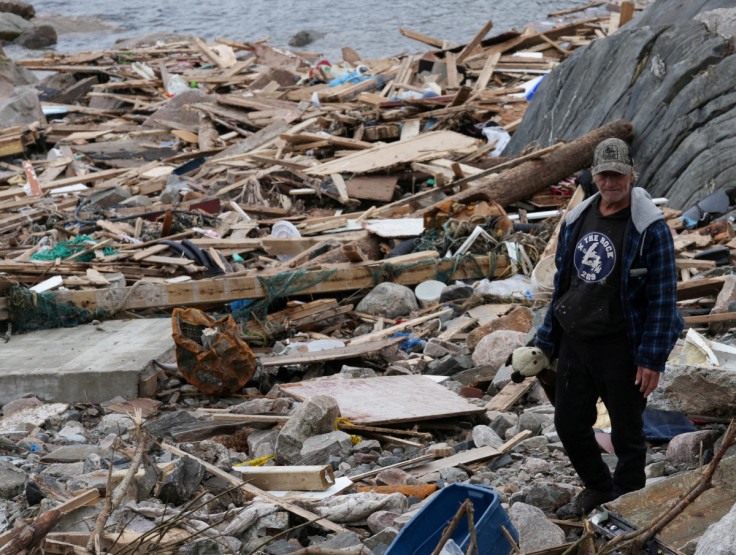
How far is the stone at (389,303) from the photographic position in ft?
29.9

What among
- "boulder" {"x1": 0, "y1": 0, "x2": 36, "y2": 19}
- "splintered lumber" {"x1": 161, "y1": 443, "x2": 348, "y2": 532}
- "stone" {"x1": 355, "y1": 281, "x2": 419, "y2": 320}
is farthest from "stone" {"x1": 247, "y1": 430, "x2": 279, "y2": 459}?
"boulder" {"x1": 0, "y1": 0, "x2": 36, "y2": 19}

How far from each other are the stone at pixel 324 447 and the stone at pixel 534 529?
5.16 ft

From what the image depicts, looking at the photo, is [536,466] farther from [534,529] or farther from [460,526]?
[460,526]

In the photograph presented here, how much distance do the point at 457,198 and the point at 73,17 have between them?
129 ft

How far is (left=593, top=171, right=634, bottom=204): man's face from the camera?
379cm

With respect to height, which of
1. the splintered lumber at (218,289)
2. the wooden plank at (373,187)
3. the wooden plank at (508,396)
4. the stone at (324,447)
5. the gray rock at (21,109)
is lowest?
the gray rock at (21,109)

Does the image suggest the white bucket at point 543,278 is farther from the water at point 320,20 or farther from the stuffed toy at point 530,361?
the water at point 320,20

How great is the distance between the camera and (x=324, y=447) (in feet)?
17.9

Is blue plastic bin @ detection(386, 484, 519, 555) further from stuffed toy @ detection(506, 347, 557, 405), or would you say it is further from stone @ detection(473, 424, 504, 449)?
stone @ detection(473, 424, 504, 449)

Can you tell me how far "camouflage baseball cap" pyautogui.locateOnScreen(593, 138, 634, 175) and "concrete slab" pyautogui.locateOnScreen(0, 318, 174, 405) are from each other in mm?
4714

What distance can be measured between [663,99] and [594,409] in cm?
860

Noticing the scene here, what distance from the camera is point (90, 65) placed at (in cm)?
2466

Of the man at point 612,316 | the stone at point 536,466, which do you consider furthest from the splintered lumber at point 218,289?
the man at point 612,316

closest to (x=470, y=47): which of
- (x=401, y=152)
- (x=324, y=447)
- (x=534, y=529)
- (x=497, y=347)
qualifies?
(x=401, y=152)
